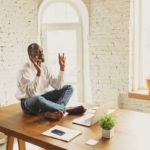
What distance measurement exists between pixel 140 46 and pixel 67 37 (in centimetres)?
107

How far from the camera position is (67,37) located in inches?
160

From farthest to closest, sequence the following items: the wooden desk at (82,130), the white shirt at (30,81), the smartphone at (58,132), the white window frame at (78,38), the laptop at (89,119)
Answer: the white window frame at (78,38) → the white shirt at (30,81) → the laptop at (89,119) → the smartphone at (58,132) → the wooden desk at (82,130)

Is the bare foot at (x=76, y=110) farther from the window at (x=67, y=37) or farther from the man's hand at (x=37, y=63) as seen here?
the window at (x=67, y=37)

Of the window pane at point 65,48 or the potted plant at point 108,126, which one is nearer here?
the potted plant at point 108,126

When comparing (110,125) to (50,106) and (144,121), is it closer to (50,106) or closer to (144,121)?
(144,121)

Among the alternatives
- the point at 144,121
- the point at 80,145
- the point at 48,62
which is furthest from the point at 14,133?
the point at 48,62

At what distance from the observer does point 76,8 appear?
4051 mm

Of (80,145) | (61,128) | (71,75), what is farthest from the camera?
(71,75)

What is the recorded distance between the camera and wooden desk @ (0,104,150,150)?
1.94m

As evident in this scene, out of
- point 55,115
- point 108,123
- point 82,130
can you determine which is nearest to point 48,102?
point 55,115

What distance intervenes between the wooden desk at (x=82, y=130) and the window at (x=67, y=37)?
144 centimetres

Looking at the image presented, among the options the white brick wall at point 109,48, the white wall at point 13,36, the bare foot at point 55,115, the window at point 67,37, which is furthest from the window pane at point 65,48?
the bare foot at point 55,115

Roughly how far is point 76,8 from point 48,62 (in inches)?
35.8

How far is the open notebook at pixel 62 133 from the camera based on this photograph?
2.08 meters
